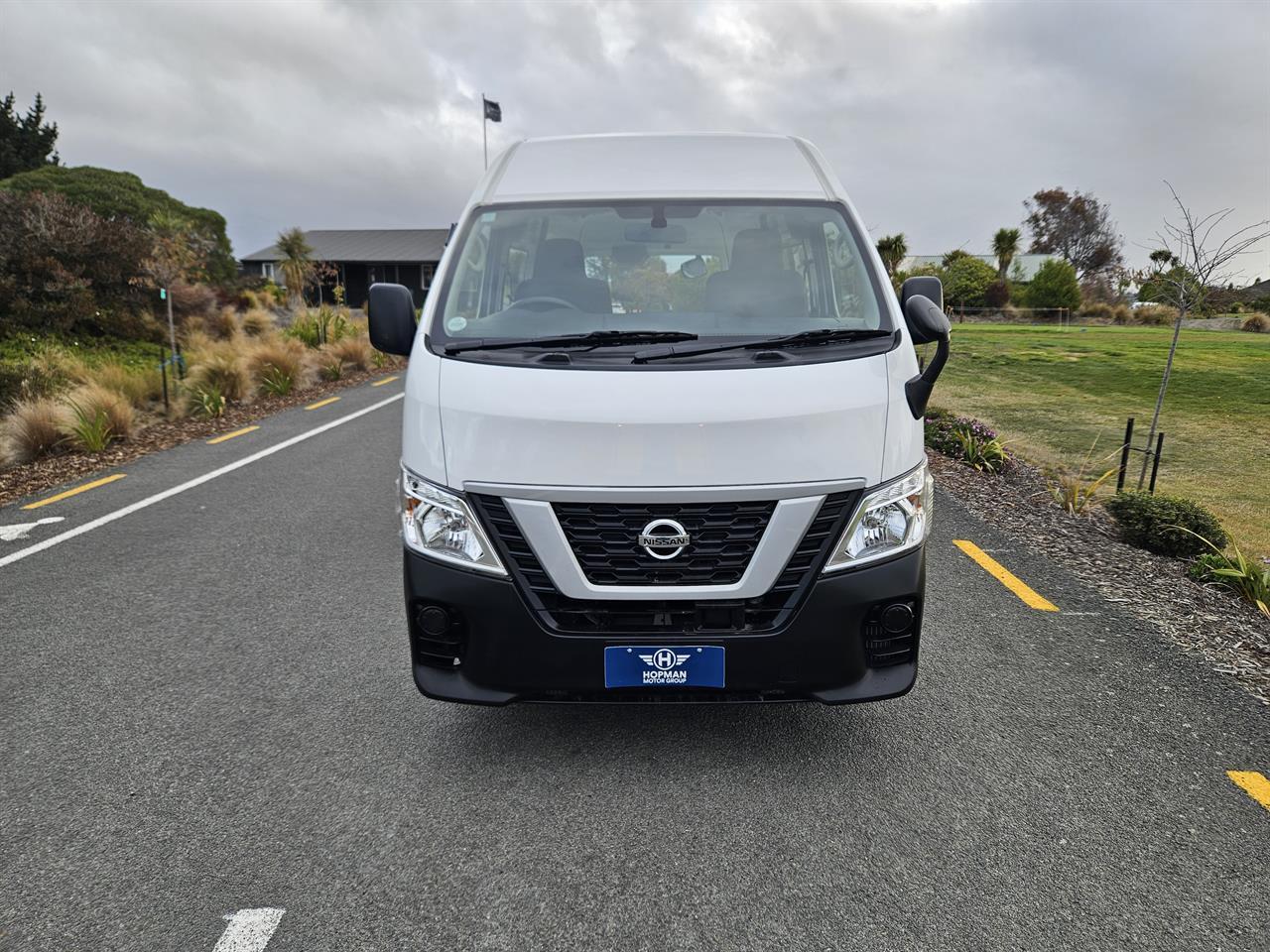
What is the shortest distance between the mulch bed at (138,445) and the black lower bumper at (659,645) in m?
6.29

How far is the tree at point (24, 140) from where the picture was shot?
4309 cm

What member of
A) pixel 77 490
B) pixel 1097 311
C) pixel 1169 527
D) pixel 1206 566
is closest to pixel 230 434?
pixel 77 490

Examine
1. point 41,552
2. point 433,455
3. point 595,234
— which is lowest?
point 41,552

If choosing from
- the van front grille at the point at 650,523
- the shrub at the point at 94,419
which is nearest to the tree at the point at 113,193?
the shrub at the point at 94,419

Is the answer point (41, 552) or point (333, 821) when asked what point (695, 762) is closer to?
point (333, 821)

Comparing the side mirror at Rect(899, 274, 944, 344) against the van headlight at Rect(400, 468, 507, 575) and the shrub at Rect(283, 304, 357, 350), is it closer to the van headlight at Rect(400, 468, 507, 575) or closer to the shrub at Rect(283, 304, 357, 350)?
the van headlight at Rect(400, 468, 507, 575)

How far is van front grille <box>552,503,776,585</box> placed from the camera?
274 cm

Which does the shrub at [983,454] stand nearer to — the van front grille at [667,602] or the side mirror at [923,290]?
the side mirror at [923,290]

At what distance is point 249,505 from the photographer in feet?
22.4

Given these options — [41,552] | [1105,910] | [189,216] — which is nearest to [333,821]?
[1105,910]

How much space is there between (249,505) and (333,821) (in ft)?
15.1

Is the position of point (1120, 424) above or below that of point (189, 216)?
below


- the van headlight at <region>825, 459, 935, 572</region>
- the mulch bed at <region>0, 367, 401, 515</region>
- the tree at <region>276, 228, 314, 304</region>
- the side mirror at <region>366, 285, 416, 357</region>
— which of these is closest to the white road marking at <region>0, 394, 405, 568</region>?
the mulch bed at <region>0, 367, 401, 515</region>

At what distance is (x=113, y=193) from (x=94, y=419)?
92.9 feet
